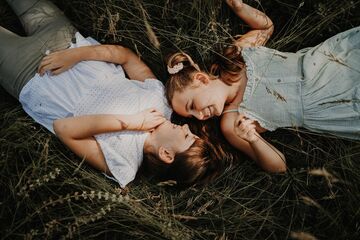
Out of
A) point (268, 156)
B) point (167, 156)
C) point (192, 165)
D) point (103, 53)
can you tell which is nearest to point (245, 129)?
point (268, 156)

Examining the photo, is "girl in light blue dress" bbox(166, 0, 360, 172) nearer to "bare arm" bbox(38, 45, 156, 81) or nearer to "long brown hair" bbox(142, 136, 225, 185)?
"long brown hair" bbox(142, 136, 225, 185)

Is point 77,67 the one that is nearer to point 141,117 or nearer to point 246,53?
point 141,117

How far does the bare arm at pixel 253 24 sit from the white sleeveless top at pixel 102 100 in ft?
2.12

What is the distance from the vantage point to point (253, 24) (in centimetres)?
284

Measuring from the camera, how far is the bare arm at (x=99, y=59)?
8.93ft

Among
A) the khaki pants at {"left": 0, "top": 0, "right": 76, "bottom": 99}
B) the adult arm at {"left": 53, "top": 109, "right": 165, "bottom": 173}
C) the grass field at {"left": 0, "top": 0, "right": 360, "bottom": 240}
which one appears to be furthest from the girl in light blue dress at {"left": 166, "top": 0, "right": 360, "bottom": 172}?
the khaki pants at {"left": 0, "top": 0, "right": 76, "bottom": 99}

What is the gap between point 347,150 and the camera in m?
2.57

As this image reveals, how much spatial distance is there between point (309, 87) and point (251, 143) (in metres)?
0.49

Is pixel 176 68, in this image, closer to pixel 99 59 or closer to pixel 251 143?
pixel 99 59

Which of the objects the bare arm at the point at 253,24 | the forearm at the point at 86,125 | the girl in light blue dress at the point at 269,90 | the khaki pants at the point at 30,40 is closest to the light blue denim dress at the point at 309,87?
the girl in light blue dress at the point at 269,90

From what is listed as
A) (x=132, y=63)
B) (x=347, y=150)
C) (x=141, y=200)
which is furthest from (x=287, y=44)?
(x=141, y=200)

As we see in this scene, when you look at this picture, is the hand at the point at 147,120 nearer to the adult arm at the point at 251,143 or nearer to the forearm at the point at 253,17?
the adult arm at the point at 251,143

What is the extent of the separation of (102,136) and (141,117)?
0.87ft

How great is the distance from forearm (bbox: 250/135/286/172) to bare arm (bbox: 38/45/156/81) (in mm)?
841
